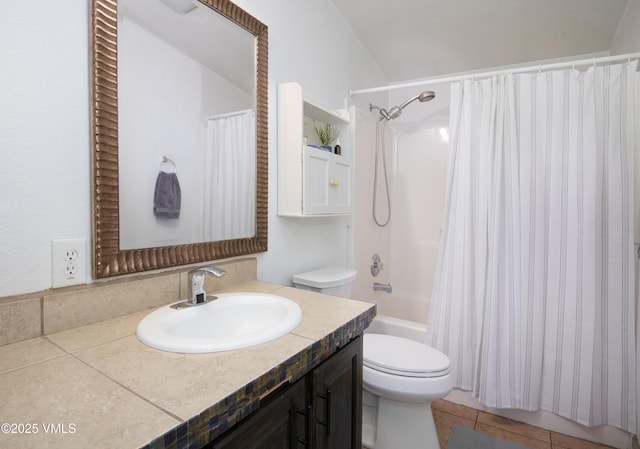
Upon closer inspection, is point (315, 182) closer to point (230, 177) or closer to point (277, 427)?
point (230, 177)

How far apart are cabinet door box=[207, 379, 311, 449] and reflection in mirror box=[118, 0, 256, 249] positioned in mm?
614

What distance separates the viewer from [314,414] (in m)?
0.83

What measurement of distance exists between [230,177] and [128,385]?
0.86 m

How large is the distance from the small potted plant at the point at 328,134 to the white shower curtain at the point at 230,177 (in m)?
0.56

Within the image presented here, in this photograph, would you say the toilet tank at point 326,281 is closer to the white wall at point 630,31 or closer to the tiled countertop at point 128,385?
the tiled countertop at point 128,385

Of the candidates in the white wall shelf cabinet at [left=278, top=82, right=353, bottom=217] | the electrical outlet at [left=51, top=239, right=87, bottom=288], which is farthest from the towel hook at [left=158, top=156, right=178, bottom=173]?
the white wall shelf cabinet at [left=278, top=82, right=353, bottom=217]

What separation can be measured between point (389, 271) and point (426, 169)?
100 centimetres

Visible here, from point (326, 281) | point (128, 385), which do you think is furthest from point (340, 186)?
point (128, 385)

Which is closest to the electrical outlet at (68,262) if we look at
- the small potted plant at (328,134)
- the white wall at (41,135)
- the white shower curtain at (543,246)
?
the white wall at (41,135)

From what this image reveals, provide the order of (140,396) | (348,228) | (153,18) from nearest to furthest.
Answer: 1. (140,396)
2. (153,18)
3. (348,228)

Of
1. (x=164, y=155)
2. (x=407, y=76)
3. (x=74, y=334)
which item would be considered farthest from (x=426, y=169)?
(x=74, y=334)

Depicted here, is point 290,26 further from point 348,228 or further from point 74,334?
point 74,334

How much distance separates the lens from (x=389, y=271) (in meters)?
3.10

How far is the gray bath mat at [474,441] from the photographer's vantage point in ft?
5.38
